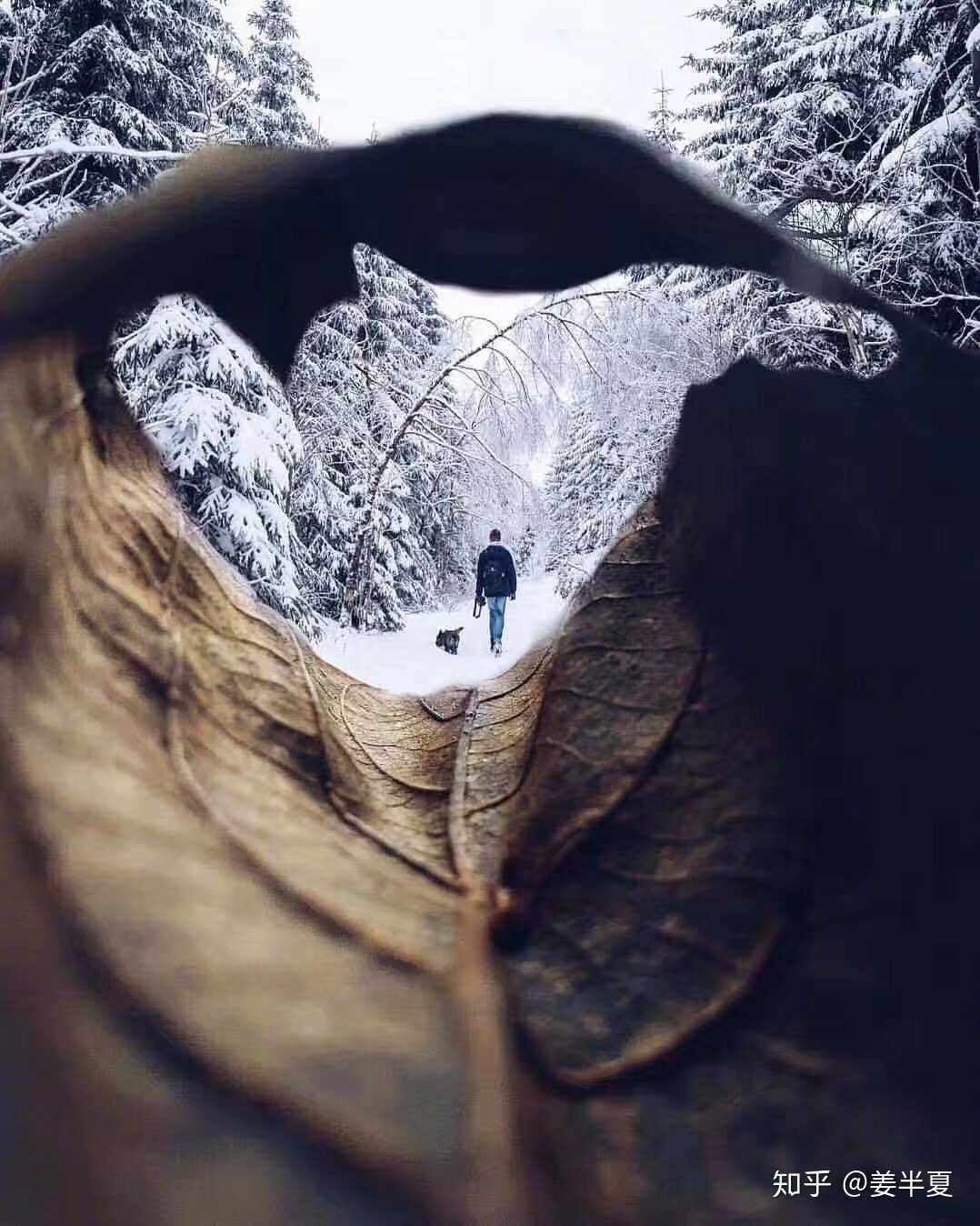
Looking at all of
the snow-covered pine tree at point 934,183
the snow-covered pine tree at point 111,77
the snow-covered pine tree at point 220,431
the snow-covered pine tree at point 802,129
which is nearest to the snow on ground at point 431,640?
the snow-covered pine tree at point 220,431

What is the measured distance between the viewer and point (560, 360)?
2369 mm

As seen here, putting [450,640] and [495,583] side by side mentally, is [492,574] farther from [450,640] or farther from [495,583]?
[450,640]

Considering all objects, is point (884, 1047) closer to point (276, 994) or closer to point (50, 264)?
point (276, 994)

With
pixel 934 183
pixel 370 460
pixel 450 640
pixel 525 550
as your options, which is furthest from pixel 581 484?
pixel 934 183

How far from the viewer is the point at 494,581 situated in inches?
105

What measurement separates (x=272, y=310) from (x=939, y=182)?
11.5 feet

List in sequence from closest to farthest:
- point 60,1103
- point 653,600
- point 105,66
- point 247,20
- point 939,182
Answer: point 60,1103
point 653,600
point 939,182
point 105,66
point 247,20

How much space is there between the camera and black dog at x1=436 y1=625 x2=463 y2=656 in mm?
2693

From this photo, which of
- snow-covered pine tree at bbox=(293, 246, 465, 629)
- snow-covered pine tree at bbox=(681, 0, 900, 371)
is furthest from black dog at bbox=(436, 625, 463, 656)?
snow-covered pine tree at bbox=(681, 0, 900, 371)

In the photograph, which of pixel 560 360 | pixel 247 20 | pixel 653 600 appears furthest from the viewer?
pixel 247 20

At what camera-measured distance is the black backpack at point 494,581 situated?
2.63 m

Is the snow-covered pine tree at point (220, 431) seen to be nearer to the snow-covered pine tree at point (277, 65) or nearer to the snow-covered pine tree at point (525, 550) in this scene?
the snow-covered pine tree at point (525, 550)

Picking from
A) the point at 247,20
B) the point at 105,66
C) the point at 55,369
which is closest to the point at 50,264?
the point at 55,369

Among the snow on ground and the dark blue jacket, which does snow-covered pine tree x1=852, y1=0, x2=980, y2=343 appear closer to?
the dark blue jacket
